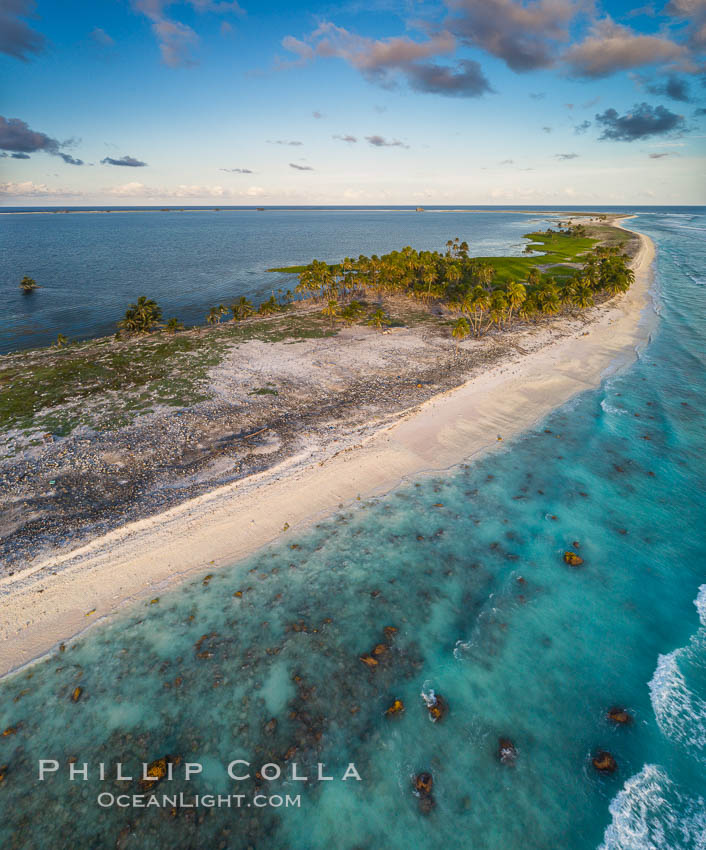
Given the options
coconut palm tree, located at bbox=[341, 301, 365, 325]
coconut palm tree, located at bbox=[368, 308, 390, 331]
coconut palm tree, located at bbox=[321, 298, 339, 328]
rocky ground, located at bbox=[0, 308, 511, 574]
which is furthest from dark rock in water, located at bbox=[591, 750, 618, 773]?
coconut palm tree, located at bbox=[321, 298, 339, 328]

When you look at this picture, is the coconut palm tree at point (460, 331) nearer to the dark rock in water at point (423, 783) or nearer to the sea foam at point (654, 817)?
the sea foam at point (654, 817)

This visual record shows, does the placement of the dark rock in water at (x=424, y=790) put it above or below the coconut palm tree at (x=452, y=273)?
below

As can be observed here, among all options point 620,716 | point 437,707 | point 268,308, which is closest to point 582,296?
point 268,308

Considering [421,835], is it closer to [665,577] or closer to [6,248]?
Result: [665,577]

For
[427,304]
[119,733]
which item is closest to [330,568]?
[119,733]

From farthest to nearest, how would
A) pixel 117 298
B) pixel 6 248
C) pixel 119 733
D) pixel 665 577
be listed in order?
pixel 6 248 → pixel 117 298 → pixel 665 577 → pixel 119 733

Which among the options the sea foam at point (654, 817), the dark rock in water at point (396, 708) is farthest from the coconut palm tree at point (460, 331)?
the sea foam at point (654, 817)

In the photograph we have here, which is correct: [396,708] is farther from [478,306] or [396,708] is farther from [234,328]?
[234,328]
